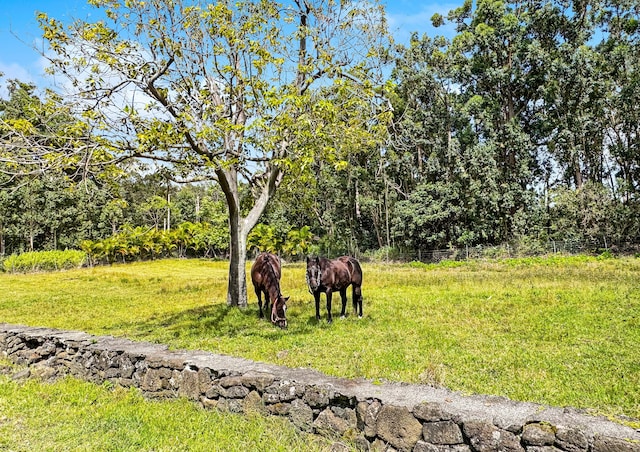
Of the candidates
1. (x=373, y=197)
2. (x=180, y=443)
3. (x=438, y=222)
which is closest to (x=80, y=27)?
(x=180, y=443)

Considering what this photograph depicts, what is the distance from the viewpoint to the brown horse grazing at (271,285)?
1092cm

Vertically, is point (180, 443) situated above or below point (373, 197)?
below

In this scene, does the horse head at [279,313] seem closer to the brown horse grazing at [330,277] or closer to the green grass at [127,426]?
the brown horse grazing at [330,277]

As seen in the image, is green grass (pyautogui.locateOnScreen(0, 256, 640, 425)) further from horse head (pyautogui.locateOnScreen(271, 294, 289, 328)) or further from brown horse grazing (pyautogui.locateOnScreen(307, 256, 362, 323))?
brown horse grazing (pyautogui.locateOnScreen(307, 256, 362, 323))

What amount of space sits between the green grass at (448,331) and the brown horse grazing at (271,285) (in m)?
0.35

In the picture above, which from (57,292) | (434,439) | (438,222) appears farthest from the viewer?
(438,222)

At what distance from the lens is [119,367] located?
767 centimetres

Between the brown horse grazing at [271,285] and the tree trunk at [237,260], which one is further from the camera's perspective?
the tree trunk at [237,260]

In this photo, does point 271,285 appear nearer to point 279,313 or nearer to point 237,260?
point 279,313

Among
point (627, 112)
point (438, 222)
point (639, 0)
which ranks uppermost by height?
point (639, 0)

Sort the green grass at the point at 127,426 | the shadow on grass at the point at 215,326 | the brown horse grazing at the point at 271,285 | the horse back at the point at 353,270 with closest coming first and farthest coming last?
the green grass at the point at 127,426
the shadow on grass at the point at 215,326
the brown horse grazing at the point at 271,285
the horse back at the point at 353,270

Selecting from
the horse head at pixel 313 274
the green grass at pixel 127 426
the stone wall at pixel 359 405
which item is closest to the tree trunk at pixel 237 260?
the horse head at pixel 313 274

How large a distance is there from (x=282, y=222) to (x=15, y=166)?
132 ft

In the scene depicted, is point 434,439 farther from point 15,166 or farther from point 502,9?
point 502,9
